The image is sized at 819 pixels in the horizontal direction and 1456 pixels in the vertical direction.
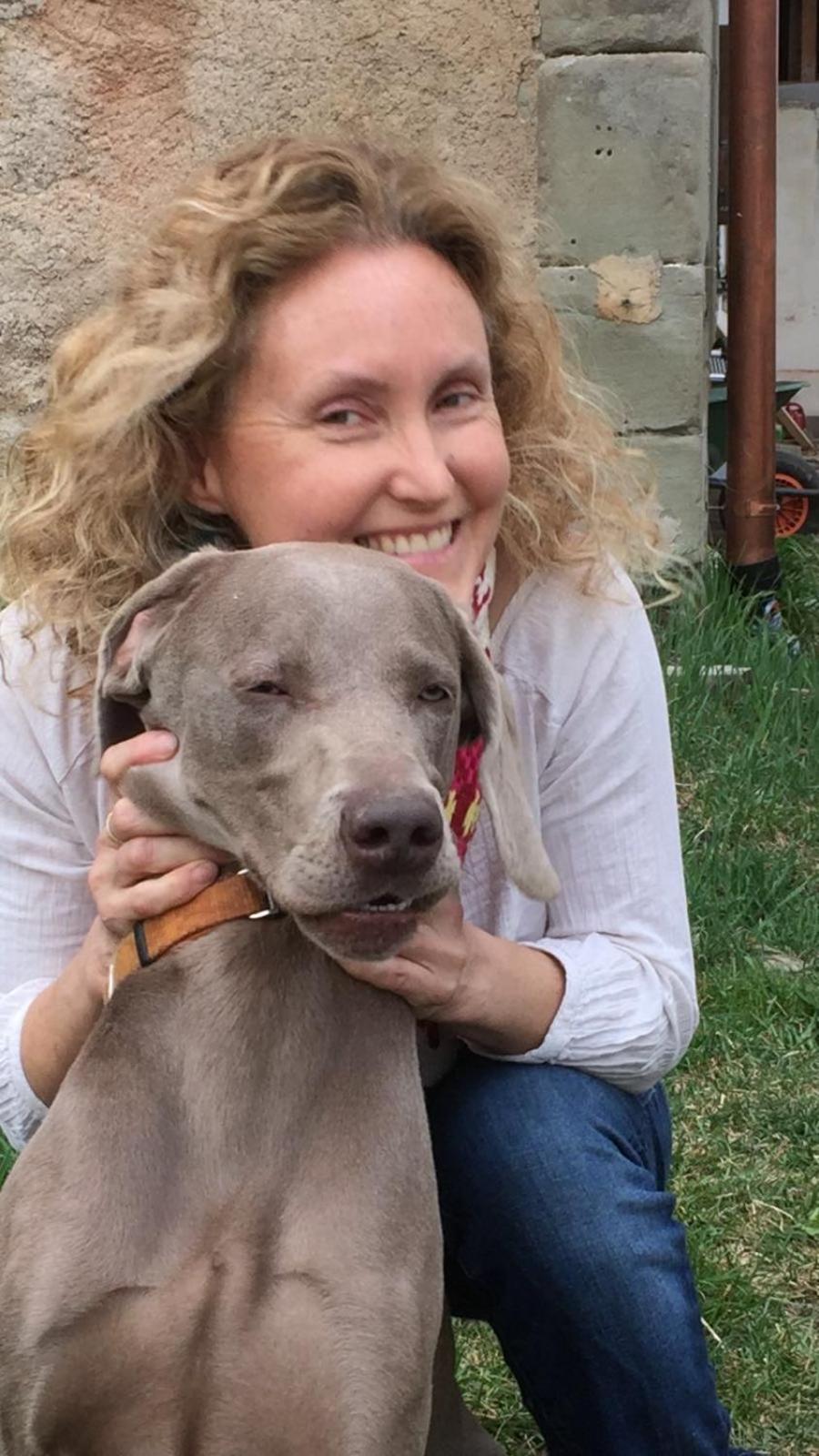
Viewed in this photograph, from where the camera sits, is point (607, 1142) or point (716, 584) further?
point (716, 584)

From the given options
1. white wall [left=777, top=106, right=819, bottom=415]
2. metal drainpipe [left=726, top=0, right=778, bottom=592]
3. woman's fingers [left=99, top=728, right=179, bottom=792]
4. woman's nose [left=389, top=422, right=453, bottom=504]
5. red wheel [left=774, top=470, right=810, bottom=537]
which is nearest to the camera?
woman's fingers [left=99, top=728, right=179, bottom=792]

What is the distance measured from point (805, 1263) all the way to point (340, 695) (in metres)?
1.56

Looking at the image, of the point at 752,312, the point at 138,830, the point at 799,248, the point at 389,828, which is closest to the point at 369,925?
the point at 389,828

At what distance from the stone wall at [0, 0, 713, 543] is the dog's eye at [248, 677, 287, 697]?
2755 millimetres

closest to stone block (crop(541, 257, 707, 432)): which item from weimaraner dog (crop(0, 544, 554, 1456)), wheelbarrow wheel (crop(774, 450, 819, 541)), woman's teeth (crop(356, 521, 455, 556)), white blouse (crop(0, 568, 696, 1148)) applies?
wheelbarrow wheel (crop(774, 450, 819, 541))

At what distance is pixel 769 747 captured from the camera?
425 centimetres

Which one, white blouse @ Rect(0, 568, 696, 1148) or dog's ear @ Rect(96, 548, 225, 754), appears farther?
white blouse @ Rect(0, 568, 696, 1148)

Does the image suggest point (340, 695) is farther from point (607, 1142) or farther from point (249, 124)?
point (249, 124)

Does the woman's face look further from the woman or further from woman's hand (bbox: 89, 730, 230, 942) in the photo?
woman's hand (bbox: 89, 730, 230, 942)

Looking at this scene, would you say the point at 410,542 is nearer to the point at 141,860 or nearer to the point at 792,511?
the point at 141,860

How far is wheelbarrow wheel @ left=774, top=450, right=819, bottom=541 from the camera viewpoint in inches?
253

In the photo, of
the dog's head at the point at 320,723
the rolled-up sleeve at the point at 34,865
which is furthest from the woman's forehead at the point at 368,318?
the rolled-up sleeve at the point at 34,865

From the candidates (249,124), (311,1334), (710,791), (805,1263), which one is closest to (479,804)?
(311,1334)

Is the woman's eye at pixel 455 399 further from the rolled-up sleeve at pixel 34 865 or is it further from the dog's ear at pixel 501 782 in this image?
the rolled-up sleeve at pixel 34 865
